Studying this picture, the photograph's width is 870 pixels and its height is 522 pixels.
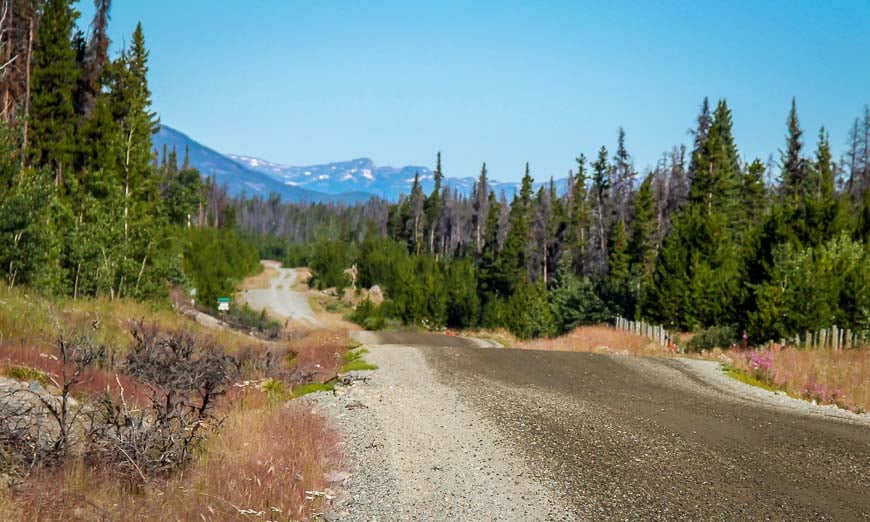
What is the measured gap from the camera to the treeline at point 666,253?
23234 mm

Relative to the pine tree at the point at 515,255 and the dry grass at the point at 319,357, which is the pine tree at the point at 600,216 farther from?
the dry grass at the point at 319,357

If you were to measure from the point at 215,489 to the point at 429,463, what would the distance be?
2.67 m

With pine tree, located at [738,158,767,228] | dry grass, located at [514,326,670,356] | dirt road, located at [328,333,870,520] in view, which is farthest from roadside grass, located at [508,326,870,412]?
pine tree, located at [738,158,767,228]

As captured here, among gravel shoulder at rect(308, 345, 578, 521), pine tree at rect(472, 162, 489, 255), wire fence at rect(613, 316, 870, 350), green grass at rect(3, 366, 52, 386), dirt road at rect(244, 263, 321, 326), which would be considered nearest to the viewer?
gravel shoulder at rect(308, 345, 578, 521)

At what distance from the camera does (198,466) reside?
22.4ft

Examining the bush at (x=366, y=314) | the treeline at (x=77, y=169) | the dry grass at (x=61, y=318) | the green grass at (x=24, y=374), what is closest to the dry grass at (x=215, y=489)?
the dry grass at (x=61, y=318)

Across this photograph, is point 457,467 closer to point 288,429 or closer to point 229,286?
point 288,429

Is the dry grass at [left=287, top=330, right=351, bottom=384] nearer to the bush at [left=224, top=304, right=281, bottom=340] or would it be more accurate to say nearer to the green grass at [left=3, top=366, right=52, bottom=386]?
the green grass at [left=3, top=366, right=52, bottom=386]

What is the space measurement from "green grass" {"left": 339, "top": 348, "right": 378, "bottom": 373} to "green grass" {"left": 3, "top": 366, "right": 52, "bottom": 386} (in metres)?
6.97

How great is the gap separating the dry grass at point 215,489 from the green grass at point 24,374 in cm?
421

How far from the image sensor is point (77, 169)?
34.1m

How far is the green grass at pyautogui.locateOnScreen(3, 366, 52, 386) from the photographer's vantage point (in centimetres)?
1012

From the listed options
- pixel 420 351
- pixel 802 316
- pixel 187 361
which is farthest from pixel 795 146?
pixel 187 361

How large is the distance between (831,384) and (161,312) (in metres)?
21.2
